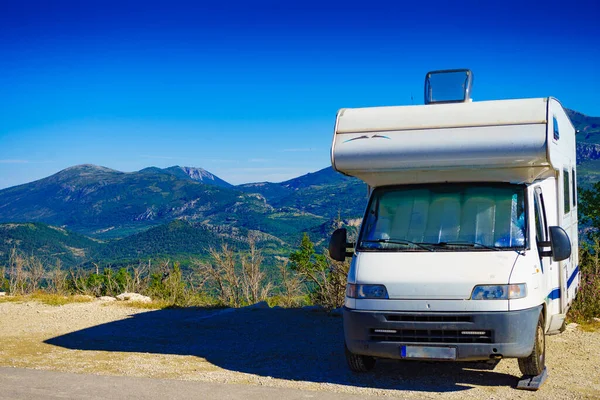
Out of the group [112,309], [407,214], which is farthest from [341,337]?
[112,309]

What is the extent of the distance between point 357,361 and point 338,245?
1.36 meters

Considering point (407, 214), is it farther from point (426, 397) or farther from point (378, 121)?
point (426, 397)

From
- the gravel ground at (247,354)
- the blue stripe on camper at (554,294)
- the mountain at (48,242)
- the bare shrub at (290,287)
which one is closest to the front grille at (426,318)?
the gravel ground at (247,354)

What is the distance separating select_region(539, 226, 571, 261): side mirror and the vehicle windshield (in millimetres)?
342

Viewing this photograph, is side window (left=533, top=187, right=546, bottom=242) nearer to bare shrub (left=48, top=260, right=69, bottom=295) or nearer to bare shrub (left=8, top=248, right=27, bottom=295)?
bare shrub (left=48, top=260, right=69, bottom=295)

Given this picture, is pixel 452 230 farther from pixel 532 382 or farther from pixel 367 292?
pixel 532 382

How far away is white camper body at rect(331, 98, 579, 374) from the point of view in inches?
279

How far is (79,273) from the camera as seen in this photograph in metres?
18.9

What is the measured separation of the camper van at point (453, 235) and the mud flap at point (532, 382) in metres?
0.06

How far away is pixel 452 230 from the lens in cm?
770

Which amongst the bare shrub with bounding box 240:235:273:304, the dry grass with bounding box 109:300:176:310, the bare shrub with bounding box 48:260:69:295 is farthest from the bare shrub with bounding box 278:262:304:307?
the bare shrub with bounding box 48:260:69:295

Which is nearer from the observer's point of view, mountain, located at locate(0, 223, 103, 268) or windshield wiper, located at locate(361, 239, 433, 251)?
windshield wiper, located at locate(361, 239, 433, 251)

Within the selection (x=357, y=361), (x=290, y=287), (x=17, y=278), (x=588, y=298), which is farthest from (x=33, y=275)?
(x=588, y=298)

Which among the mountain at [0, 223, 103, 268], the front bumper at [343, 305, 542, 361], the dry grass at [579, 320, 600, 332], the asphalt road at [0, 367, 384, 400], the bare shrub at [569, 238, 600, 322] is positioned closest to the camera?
the front bumper at [343, 305, 542, 361]
